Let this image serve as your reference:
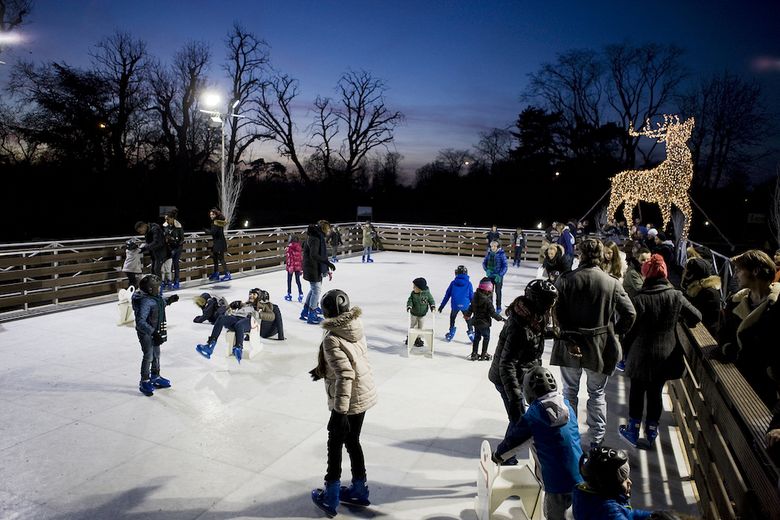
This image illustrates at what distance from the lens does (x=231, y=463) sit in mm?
4219

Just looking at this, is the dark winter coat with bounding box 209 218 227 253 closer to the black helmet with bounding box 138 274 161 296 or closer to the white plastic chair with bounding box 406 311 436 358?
the white plastic chair with bounding box 406 311 436 358

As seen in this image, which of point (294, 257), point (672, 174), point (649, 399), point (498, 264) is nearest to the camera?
point (649, 399)

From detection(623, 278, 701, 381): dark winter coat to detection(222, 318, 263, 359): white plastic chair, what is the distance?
460cm

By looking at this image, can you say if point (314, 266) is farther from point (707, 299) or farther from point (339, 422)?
point (707, 299)

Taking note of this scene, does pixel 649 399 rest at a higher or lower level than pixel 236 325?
lower

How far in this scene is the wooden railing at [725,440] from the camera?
7.70 ft

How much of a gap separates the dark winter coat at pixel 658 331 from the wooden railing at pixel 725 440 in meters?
0.21

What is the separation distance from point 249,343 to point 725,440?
5.40 meters

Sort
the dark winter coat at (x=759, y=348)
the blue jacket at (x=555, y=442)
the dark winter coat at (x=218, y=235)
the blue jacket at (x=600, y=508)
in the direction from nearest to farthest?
1. the blue jacket at (x=600, y=508)
2. the blue jacket at (x=555, y=442)
3. the dark winter coat at (x=759, y=348)
4. the dark winter coat at (x=218, y=235)

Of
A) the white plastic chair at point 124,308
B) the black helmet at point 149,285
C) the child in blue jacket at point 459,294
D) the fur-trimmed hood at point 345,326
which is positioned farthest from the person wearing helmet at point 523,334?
the white plastic chair at point 124,308

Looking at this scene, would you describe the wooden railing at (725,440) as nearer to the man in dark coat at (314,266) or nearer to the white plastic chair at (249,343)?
the white plastic chair at (249,343)

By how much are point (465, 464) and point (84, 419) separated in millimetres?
3679

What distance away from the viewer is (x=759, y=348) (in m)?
3.26

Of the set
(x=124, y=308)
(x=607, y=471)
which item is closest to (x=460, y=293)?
(x=124, y=308)
